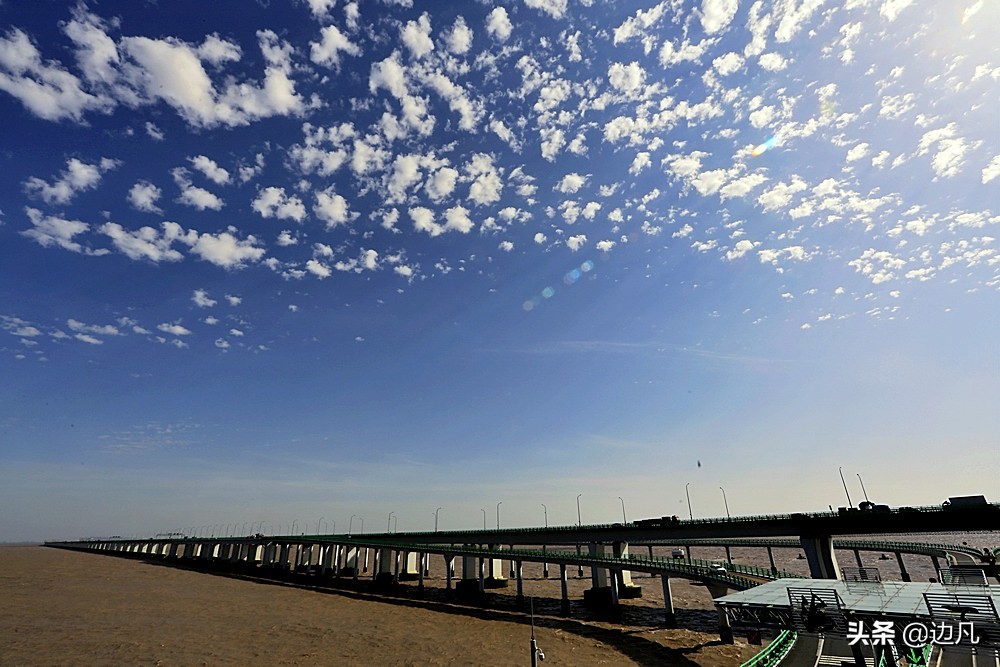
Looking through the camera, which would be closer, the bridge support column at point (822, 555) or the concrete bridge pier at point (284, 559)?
the bridge support column at point (822, 555)

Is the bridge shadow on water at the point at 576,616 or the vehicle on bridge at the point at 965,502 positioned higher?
the vehicle on bridge at the point at 965,502

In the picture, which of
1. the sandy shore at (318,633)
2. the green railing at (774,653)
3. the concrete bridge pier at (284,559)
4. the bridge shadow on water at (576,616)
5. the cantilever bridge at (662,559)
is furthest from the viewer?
the concrete bridge pier at (284,559)

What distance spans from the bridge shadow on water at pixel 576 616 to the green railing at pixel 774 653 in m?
12.1

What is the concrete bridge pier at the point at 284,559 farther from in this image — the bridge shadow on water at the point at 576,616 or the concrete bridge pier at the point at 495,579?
the concrete bridge pier at the point at 495,579

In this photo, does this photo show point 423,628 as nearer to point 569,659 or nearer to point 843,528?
point 569,659

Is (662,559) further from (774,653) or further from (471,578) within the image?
(774,653)

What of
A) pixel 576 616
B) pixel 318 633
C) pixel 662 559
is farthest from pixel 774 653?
pixel 662 559

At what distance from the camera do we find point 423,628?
5616 centimetres

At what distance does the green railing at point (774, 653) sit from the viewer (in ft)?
85.2

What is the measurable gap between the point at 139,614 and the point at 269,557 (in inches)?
3953

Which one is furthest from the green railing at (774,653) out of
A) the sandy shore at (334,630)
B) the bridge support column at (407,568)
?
the bridge support column at (407,568)

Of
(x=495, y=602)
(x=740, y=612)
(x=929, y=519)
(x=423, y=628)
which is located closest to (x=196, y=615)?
(x=423, y=628)

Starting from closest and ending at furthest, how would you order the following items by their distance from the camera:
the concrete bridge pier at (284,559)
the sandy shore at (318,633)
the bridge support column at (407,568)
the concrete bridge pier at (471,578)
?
1. the sandy shore at (318,633)
2. the concrete bridge pier at (471,578)
3. the bridge support column at (407,568)
4. the concrete bridge pier at (284,559)

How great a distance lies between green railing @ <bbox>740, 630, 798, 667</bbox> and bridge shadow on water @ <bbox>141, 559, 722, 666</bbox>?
12123 mm
